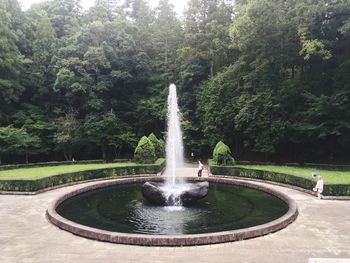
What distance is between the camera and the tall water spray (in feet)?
74.9

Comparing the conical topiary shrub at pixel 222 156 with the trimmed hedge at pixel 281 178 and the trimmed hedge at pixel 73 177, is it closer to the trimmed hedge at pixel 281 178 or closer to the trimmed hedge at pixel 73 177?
the trimmed hedge at pixel 281 178

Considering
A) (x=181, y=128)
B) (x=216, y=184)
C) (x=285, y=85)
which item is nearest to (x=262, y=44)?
(x=285, y=85)

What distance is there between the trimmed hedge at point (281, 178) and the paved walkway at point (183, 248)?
12.3ft

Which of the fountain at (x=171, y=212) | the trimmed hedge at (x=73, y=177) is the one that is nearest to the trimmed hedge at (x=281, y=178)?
the fountain at (x=171, y=212)

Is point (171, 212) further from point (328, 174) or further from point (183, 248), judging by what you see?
point (328, 174)

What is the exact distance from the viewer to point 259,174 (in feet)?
73.6

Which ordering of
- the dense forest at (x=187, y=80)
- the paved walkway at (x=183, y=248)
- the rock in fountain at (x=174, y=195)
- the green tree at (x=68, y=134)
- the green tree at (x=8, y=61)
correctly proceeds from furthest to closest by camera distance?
the green tree at (x=68, y=134) < the green tree at (x=8, y=61) < the dense forest at (x=187, y=80) < the rock in fountain at (x=174, y=195) < the paved walkway at (x=183, y=248)

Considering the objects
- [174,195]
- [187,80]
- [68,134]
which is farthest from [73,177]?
[187,80]

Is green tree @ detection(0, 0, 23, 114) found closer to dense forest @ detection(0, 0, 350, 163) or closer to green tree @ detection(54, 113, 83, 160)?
dense forest @ detection(0, 0, 350, 163)

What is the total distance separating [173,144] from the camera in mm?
22484

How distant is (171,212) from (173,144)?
8.15 m

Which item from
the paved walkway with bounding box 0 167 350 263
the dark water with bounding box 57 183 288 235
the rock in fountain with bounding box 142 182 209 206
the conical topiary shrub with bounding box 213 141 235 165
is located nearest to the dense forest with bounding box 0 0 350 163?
the conical topiary shrub with bounding box 213 141 235 165

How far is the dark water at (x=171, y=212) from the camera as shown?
41.7 ft

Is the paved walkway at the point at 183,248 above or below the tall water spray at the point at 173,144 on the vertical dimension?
below
